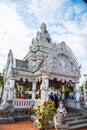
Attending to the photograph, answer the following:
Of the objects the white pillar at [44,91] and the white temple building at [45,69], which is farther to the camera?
the white temple building at [45,69]

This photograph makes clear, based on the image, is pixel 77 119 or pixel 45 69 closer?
pixel 77 119

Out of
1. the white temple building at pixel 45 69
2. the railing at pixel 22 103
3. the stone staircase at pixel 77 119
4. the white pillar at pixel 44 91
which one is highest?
the white temple building at pixel 45 69

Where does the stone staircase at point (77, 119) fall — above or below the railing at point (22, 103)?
below

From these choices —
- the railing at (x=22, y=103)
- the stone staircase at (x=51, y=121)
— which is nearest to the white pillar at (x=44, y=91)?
the railing at (x=22, y=103)

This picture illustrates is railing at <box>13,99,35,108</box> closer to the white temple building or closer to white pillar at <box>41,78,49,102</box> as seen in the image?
the white temple building

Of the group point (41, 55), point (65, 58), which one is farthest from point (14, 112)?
point (65, 58)

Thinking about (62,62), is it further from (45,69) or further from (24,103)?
(24,103)

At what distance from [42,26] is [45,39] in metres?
2.11

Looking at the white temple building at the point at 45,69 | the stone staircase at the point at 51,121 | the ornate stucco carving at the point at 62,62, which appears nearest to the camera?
the stone staircase at the point at 51,121

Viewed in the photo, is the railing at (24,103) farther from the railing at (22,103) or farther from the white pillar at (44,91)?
the white pillar at (44,91)

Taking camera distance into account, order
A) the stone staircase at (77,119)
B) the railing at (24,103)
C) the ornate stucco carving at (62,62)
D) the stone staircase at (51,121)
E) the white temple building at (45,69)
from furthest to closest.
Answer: the ornate stucco carving at (62,62), the white temple building at (45,69), the railing at (24,103), the stone staircase at (51,121), the stone staircase at (77,119)

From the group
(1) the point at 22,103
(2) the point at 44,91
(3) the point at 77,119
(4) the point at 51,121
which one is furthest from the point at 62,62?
(4) the point at 51,121

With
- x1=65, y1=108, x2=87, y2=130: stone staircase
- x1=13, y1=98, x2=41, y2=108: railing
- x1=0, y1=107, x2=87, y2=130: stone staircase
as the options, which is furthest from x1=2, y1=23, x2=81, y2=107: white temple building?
x1=65, y1=108, x2=87, y2=130: stone staircase

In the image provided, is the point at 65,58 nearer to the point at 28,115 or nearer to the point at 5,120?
the point at 28,115
